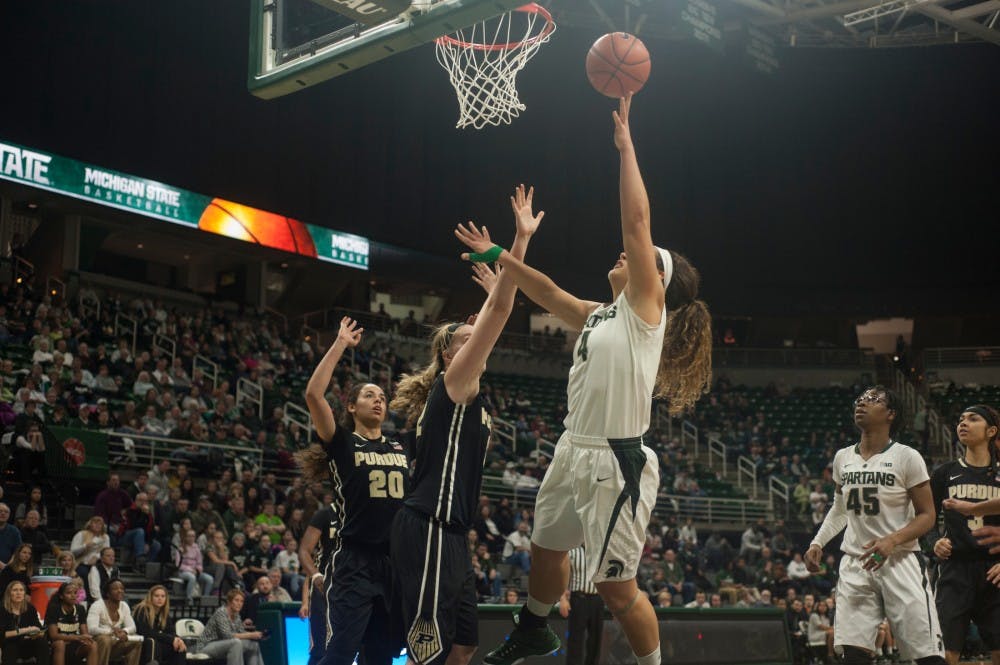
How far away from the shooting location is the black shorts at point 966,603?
6.79m

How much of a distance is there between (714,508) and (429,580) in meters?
20.8

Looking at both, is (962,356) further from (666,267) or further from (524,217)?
(524,217)

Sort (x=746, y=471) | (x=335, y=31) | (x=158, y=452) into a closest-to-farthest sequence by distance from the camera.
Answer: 1. (x=335, y=31)
2. (x=158, y=452)
3. (x=746, y=471)

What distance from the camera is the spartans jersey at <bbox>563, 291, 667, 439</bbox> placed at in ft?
15.4

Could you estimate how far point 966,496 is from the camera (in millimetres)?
6914

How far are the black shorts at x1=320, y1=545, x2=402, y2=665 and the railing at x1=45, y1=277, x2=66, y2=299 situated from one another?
18159 mm

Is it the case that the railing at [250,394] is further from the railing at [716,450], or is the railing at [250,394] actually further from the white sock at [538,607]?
the white sock at [538,607]

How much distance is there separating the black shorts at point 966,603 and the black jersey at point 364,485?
356 centimetres

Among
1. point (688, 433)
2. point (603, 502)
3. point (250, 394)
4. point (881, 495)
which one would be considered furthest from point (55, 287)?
point (603, 502)

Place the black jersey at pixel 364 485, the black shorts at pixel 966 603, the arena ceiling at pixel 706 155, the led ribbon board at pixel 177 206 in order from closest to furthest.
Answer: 1. the black jersey at pixel 364 485
2. the black shorts at pixel 966 603
3. the led ribbon board at pixel 177 206
4. the arena ceiling at pixel 706 155

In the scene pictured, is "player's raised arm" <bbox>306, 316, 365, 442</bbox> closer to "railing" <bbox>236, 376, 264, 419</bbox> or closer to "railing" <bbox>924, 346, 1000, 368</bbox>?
"railing" <bbox>236, 376, 264, 419</bbox>

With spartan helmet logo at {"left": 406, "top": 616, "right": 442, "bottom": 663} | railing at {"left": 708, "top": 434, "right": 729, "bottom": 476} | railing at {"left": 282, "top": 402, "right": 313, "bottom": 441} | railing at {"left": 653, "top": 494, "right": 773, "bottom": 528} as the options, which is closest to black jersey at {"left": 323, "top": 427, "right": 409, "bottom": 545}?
spartan helmet logo at {"left": 406, "top": 616, "right": 442, "bottom": 663}

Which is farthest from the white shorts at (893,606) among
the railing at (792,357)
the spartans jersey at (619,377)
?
the railing at (792,357)

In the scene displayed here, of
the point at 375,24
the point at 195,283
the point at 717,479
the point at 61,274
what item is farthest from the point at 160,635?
the point at 195,283
